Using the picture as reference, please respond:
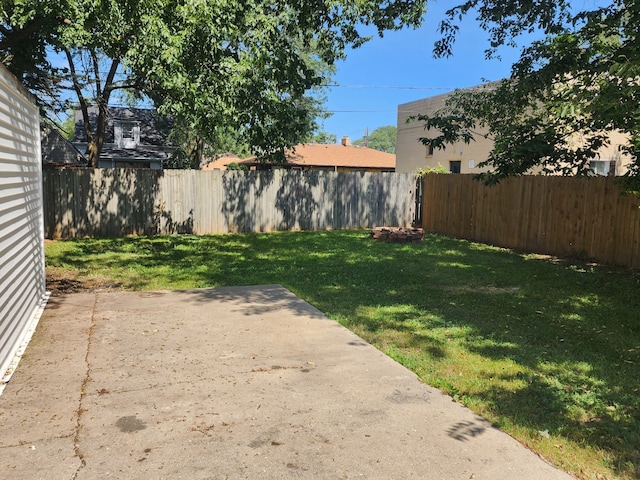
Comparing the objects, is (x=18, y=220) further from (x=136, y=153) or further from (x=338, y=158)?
(x=338, y=158)

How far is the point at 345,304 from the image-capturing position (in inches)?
246

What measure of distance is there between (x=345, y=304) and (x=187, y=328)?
2.06m

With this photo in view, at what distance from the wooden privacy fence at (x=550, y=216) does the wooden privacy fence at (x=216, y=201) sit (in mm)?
2671

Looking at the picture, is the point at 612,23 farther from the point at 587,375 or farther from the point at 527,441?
the point at 527,441

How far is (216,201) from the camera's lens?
13.9m

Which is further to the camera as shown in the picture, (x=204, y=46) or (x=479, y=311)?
(x=204, y=46)

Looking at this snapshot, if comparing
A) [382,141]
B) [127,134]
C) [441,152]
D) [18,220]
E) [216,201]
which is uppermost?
[382,141]

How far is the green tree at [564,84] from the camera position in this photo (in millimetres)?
4766

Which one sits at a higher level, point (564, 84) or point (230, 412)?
point (564, 84)

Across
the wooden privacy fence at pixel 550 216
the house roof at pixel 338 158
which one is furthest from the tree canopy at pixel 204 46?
the house roof at pixel 338 158

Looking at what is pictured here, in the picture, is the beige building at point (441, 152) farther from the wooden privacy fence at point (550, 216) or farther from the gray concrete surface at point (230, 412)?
the gray concrete surface at point (230, 412)

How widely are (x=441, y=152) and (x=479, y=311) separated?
1904cm

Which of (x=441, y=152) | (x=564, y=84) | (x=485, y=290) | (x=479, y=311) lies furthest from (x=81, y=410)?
(x=441, y=152)

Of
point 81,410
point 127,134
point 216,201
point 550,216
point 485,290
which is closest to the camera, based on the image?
point 81,410
